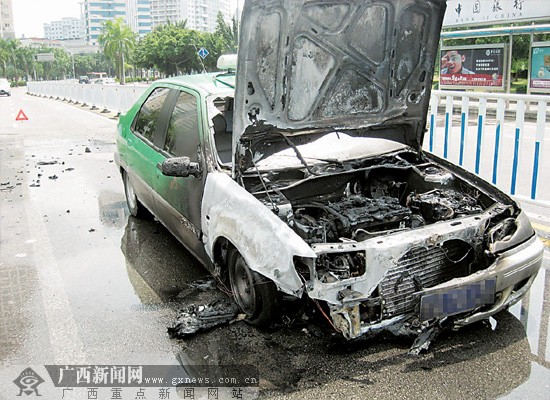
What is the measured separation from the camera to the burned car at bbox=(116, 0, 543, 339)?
3422 millimetres

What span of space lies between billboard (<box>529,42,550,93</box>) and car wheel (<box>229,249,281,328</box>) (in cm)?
1654

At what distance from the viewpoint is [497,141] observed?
7.11 m

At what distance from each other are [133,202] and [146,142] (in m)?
1.38

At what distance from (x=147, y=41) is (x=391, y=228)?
72.5 m

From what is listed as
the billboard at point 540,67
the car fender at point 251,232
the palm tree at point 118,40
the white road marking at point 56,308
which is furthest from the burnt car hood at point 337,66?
the palm tree at point 118,40

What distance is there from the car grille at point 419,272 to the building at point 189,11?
606ft

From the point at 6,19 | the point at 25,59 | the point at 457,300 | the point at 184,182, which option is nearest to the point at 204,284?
the point at 184,182

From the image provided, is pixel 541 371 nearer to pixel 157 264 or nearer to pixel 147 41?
pixel 157 264

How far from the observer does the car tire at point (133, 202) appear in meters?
6.75

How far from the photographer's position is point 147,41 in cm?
7150

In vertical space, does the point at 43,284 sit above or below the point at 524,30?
below

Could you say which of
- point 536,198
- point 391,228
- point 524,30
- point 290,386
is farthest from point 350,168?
point 524,30

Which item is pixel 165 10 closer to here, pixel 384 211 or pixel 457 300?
pixel 384 211

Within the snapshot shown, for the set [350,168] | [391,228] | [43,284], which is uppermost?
[350,168]
